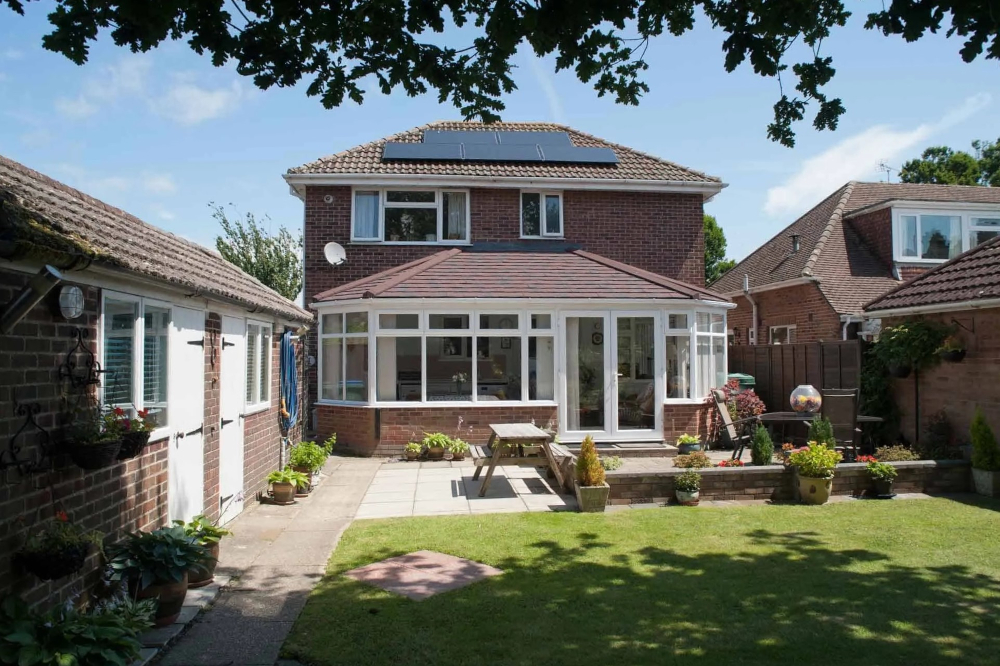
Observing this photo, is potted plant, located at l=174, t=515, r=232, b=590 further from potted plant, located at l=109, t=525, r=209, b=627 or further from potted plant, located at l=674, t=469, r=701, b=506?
potted plant, located at l=674, t=469, r=701, b=506

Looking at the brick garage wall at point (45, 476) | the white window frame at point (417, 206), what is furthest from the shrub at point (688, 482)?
the white window frame at point (417, 206)

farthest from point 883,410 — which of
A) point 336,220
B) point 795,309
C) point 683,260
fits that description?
point 336,220

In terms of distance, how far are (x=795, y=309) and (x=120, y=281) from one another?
18.9m

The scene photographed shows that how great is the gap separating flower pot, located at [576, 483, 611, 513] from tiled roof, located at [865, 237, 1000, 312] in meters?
6.36

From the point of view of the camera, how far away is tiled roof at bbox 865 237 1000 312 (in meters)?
10.8

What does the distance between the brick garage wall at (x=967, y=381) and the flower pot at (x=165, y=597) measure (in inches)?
417

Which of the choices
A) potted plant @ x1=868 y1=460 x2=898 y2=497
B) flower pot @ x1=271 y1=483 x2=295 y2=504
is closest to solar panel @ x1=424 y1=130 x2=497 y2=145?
flower pot @ x1=271 y1=483 x2=295 y2=504

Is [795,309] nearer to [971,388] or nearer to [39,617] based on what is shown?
[971,388]

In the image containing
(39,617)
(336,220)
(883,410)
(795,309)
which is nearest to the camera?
(39,617)

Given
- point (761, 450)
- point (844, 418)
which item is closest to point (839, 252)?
point (844, 418)

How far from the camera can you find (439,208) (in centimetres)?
1658

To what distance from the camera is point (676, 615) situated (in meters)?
5.37

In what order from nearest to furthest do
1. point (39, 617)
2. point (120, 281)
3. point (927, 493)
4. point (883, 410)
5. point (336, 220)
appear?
point (39, 617), point (120, 281), point (927, 493), point (883, 410), point (336, 220)

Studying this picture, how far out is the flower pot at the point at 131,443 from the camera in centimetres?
483
